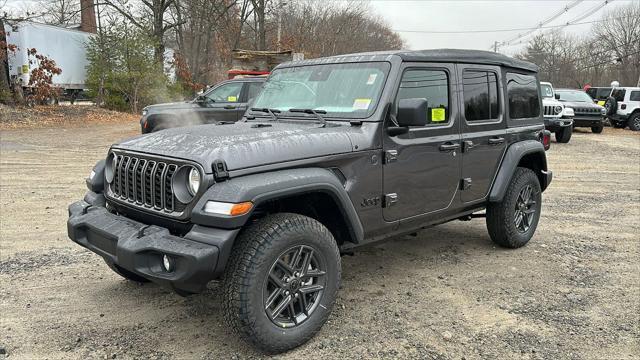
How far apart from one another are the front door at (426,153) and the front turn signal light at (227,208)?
4.13 feet

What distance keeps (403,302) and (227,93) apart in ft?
28.1

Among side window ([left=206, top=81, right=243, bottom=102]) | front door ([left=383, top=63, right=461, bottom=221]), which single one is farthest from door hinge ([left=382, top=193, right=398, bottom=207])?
side window ([left=206, top=81, right=243, bottom=102])

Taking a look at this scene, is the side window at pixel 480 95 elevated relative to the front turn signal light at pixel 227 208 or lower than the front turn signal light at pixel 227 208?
elevated

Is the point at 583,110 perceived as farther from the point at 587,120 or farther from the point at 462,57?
the point at 462,57

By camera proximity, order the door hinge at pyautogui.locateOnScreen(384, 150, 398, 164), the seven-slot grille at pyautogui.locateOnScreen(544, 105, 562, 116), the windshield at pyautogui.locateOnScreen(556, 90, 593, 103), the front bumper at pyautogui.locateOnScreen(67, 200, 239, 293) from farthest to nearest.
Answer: the windshield at pyautogui.locateOnScreen(556, 90, 593, 103) < the seven-slot grille at pyautogui.locateOnScreen(544, 105, 562, 116) < the door hinge at pyautogui.locateOnScreen(384, 150, 398, 164) < the front bumper at pyautogui.locateOnScreen(67, 200, 239, 293)

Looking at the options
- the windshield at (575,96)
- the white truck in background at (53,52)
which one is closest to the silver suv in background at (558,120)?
the windshield at (575,96)

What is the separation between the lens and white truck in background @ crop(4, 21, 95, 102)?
20.4 meters

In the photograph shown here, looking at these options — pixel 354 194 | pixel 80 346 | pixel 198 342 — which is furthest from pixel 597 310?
pixel 80 346

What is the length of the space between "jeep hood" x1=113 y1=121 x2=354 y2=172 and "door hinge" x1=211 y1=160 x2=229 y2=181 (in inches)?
1.2

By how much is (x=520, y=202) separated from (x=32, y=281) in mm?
4580

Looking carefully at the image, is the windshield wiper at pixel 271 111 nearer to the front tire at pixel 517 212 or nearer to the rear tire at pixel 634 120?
the front tire at pixel 517 212

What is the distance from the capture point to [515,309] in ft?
12.7

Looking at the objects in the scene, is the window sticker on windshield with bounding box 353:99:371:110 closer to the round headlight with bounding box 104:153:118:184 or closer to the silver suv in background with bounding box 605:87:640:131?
the round headlight with bounding box 104:153:118:184

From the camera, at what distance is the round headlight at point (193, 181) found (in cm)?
293
